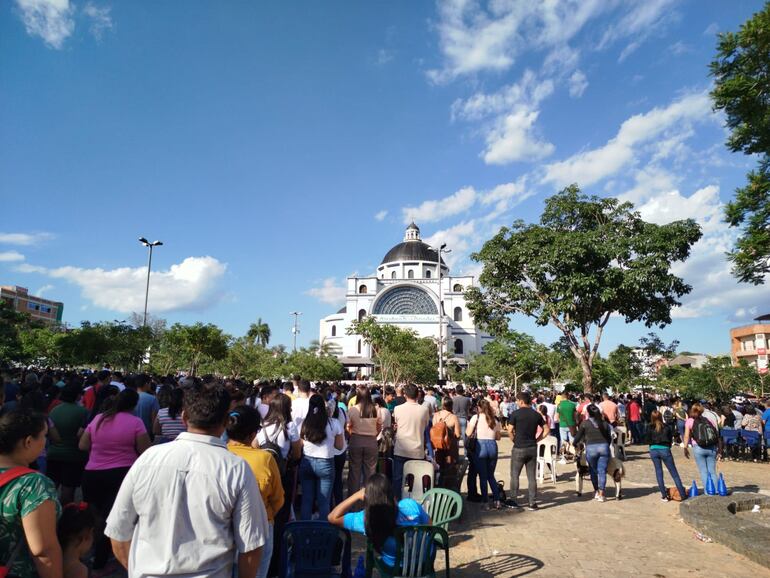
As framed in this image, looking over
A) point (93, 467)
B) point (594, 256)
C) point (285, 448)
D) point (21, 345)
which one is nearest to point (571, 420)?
point (594, 256)

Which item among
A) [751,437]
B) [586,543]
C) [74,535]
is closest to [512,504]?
[586,543]

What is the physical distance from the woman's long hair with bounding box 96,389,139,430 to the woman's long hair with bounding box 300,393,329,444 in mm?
1691

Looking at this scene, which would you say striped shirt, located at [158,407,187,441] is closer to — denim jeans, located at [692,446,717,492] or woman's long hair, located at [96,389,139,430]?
woman's long hair, located at [96,389,139,430]

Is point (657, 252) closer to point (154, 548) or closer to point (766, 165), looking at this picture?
point (766, 165)

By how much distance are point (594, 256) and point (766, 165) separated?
202 inches

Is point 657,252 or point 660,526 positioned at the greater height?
point 657,252

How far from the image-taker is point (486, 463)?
734 centimetres

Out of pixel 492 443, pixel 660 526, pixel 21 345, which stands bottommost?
pixel 660 526

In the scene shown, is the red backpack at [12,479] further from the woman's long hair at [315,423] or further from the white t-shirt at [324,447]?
the white t-shirt at [324,447]

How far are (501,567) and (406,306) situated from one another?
66.1m

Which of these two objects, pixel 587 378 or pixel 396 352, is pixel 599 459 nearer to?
pixel 587 378

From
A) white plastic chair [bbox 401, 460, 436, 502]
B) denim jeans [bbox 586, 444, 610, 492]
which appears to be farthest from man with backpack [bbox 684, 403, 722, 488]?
white plastic chair [bbox 401, 460, 436, 502]

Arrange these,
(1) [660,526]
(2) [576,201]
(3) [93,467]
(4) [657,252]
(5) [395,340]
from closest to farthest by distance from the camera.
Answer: (3) [93,467]
(1) [660,526]
(4) [657,252]
(2) [576,201]
(5) [395,340]

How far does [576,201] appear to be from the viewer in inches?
670
